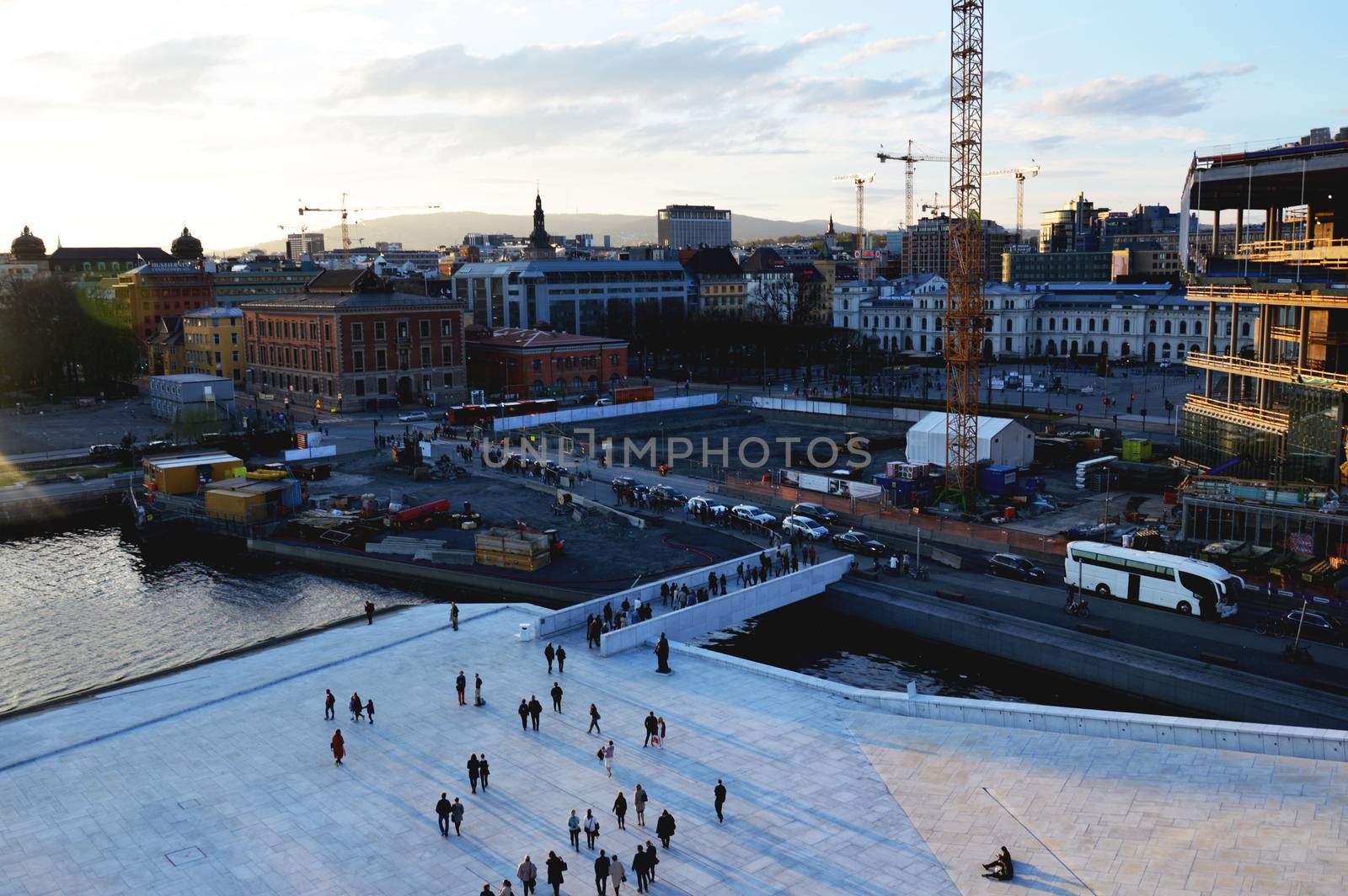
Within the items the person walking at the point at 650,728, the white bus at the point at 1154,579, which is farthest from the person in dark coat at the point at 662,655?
the white bus at the point at 1154,579

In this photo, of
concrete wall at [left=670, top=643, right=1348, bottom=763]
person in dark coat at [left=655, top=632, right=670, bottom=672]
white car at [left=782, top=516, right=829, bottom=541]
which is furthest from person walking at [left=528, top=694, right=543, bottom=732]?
white car at [left=782, top=516, right=829, bottom=541]

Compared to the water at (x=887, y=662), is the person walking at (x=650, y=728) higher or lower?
higher

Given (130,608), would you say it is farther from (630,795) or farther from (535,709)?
(630,795)

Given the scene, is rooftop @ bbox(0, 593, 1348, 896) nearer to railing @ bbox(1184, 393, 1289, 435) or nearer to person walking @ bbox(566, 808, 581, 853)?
person walking @ bbox(566, 808, 581, 853)

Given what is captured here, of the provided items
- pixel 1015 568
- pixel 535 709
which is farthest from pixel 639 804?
pixel 1015 568

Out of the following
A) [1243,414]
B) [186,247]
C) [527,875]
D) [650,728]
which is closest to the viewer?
[527,875]

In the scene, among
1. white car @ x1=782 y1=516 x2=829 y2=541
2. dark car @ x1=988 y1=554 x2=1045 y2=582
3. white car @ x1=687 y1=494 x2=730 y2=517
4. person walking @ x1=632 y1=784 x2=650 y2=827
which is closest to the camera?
person walking @ x1=632 y1=784 x2=650 y2=827

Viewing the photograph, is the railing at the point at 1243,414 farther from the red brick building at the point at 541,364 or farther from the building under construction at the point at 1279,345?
A: the red brick building at the point at 541,364
